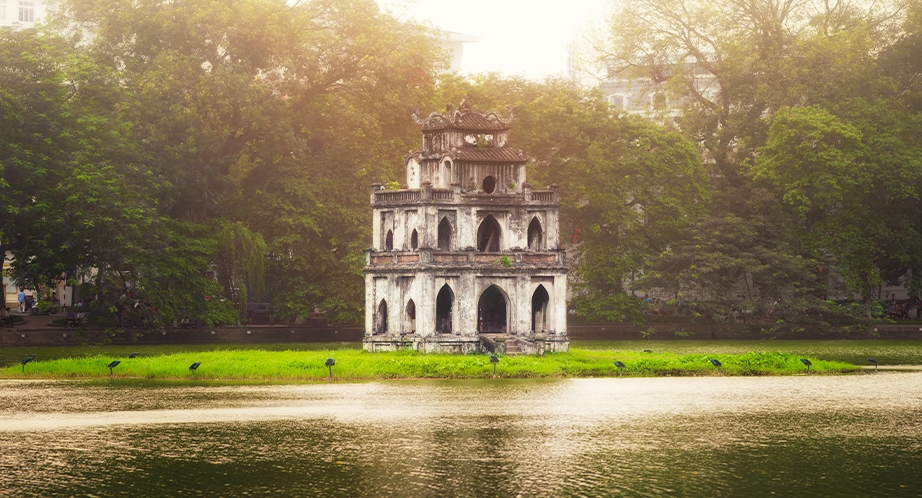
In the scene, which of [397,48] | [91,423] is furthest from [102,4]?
[91,423]

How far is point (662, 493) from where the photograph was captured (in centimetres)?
2453

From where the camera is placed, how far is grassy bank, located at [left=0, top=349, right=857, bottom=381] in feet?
168

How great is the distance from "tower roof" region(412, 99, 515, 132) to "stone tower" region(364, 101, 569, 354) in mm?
47

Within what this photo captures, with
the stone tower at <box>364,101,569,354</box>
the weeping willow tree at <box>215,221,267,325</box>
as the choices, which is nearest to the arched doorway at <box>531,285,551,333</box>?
the stone tower at <box>364,101,569,354</box>

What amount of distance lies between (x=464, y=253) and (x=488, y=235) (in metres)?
5.12

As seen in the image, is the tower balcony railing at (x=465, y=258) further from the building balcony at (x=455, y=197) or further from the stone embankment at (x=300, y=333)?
the stone embankment at (x=300, y=333)

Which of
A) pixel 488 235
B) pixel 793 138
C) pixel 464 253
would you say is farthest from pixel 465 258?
pixel 793 138

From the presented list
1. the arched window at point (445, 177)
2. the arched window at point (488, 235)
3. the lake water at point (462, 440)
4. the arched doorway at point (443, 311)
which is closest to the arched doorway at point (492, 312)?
the arched doorway at point (443, 311)

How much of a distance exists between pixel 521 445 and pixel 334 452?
173 inches

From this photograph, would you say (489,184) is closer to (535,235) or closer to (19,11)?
(535,235)

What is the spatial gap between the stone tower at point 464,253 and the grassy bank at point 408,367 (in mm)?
2918

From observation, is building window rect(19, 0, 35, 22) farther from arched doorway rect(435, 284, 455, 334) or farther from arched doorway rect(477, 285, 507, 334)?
arched doorway rect(477, 285, 507, 334)

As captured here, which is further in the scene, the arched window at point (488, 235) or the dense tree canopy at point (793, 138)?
the dense tree canopy at point (793, 138)

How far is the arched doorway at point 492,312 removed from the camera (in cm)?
6247
